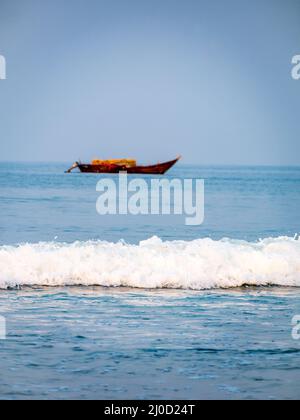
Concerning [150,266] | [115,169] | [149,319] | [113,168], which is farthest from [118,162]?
[149,319]

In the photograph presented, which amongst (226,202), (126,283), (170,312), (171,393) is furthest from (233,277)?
(226,202)

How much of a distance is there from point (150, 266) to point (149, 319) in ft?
11.4

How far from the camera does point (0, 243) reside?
1917 cm

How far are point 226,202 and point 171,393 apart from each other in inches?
1078

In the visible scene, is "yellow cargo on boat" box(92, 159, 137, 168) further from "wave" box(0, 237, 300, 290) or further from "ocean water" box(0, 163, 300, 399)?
"wave" box(0, 237, 300, 290)

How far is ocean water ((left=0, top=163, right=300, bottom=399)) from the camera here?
798cm

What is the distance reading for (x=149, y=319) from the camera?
10656 mm

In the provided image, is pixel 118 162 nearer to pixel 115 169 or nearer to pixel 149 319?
pixel 115 169

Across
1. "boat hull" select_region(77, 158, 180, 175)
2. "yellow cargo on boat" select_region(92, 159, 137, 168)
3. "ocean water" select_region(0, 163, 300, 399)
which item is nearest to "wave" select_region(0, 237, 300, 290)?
"ocean water" select_region(0, 163, 300, 399)

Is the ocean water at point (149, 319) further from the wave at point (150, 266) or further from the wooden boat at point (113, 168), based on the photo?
the wooden boat at point (113, 168)

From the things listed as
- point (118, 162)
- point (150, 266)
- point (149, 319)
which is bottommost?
point (149, 319)
